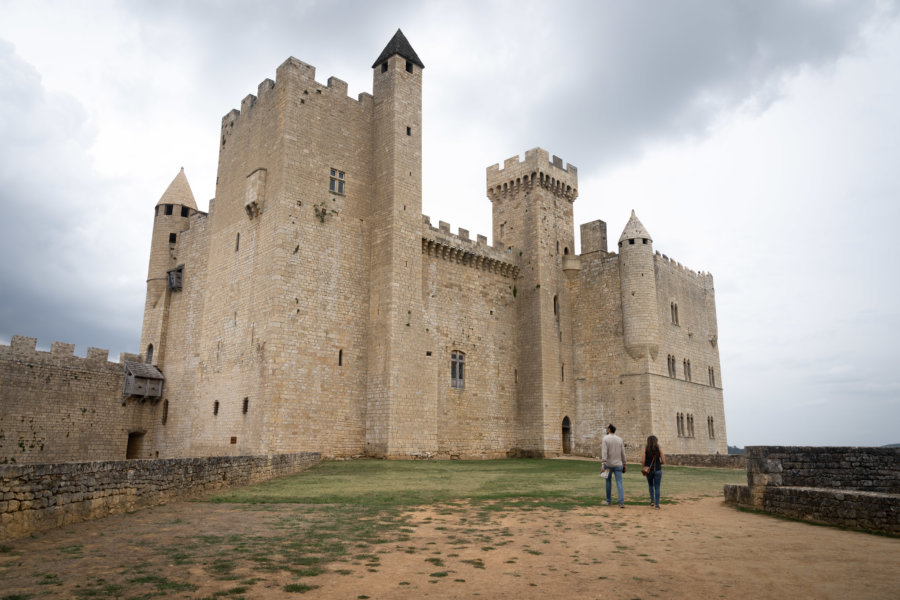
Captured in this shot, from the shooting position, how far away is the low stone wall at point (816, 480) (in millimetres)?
9477

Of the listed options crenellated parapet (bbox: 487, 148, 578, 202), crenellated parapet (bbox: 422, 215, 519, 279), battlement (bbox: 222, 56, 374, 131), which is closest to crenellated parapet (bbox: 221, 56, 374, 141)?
battlement (bbox: 222, 56, 374, 131)

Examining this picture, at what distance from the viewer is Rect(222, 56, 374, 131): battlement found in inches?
938

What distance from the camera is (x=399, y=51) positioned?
26453 millimetres

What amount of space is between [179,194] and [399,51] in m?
15.9

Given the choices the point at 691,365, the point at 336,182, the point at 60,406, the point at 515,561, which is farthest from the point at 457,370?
the point at 515,561

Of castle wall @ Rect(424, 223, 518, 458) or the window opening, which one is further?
the window opening

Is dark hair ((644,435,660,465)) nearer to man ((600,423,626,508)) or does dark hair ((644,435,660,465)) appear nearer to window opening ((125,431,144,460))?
man ((600,423,626,508))

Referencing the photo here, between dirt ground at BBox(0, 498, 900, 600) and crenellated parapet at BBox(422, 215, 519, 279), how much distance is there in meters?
19.1

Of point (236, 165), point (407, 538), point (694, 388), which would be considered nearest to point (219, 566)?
point (407, 538)

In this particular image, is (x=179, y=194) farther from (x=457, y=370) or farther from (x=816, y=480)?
(x=816, y=480)

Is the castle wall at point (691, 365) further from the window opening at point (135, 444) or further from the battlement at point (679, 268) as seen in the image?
the window opening at point (135, 444)

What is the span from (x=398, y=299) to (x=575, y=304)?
12.7 metres

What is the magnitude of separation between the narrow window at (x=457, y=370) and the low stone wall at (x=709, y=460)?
10.6m

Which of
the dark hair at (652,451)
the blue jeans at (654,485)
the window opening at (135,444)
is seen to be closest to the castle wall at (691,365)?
the dark hair at (652,451)
